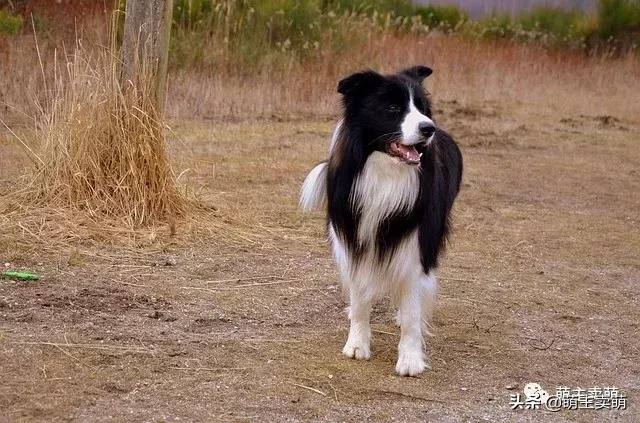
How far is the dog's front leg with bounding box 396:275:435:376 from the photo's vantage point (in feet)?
14.0

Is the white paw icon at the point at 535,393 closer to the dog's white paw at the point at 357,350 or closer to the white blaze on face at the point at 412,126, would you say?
the dog's white paw at the point at 357,350

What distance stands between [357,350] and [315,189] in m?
0.78

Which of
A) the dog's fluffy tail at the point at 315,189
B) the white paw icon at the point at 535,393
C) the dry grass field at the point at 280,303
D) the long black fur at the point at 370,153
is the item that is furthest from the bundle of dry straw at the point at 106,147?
the white paw icon at the point at 535,393

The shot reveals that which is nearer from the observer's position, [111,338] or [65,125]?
[111,338]

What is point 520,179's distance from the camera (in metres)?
9.39

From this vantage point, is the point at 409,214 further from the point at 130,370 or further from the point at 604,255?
the point at 604,255

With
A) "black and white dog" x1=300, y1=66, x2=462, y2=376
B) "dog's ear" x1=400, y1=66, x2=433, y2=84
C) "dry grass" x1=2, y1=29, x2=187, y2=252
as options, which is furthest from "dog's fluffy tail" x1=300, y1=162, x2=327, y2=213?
"dry grass" x1=2, y1=29, x2=187, y2=252

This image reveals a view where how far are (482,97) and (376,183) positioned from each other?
10781mm

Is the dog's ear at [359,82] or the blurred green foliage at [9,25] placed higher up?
the dog's ear at [359,82]

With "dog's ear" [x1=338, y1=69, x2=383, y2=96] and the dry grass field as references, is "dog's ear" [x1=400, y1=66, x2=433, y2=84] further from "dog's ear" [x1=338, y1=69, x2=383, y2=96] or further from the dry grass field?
the dry grass field

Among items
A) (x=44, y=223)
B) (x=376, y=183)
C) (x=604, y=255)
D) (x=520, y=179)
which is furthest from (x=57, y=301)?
(x=520, y=179)

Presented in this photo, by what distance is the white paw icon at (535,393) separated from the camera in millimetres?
4066

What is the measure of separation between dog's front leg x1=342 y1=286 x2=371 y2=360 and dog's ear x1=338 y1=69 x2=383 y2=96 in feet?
2.97

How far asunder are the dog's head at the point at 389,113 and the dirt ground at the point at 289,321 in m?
0.99
